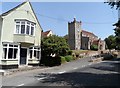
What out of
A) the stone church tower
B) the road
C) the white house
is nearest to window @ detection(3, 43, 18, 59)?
the white house

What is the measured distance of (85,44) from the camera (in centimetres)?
9269

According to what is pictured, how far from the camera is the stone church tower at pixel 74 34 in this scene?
281ft

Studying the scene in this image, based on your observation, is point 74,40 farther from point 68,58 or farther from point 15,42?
point 15,42

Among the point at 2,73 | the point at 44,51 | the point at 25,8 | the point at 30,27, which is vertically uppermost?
the point at 25,8

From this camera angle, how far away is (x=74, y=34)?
281 feet

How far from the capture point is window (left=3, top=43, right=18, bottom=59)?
3344 cm

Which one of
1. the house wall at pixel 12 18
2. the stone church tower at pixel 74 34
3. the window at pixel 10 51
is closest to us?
the window at pixel 10 51

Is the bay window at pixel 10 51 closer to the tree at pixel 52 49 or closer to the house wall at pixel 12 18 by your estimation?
the house wall at pixel 12 18

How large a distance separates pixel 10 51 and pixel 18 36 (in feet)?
7.79

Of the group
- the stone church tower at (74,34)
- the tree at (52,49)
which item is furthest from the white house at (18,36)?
the stone church tower at (74,34)

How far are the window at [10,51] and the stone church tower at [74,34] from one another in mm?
51703

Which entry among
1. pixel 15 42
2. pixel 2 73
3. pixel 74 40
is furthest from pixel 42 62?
pixel 74 40

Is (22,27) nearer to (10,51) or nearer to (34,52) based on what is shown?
(10,51)

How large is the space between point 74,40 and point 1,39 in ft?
176
